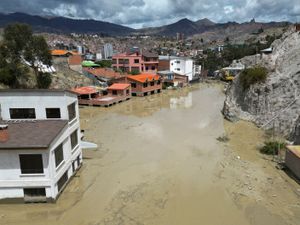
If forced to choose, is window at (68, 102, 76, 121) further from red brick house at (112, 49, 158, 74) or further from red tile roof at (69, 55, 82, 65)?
red brick house at (112, 49, 158, 74)

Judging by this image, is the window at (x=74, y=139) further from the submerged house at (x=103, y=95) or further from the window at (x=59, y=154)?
the submerged house at (x=103, y=95)

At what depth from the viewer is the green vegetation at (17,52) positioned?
1382 inches

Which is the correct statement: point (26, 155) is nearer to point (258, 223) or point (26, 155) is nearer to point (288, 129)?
point (258, 223)

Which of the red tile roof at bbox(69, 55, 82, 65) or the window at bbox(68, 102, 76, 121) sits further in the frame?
the red tile roof at bbox(69, 55, 82, 65)

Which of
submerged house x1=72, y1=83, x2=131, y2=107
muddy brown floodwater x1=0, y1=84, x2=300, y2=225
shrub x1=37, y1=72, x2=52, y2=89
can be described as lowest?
muddy brown floodwater x1=0, y1=84, x2=300, y2=225

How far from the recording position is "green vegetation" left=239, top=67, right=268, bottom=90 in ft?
99.3

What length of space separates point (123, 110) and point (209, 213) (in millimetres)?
28083

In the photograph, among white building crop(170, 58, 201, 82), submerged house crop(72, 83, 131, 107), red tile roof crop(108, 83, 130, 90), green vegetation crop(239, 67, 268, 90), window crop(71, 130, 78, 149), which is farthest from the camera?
white building crop(170, 58, 201, 82)

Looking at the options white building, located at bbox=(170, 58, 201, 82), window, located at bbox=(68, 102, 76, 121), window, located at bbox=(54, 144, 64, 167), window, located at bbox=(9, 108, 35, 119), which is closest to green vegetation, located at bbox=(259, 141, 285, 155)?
window, located at bbox=(68, 102, 76, 121)

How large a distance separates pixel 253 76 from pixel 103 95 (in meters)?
26.9

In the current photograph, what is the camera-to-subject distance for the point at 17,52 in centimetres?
3634

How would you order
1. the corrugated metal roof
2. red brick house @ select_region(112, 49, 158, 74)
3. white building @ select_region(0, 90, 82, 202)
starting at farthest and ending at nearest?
red brick house @ select_region(112, 49, 158, 74), white building @ select_region(0, 90, 82, 202), the corrugated metal roof

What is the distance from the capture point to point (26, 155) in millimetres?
13508

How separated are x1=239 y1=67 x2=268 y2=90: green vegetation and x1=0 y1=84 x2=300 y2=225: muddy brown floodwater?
215 inches
